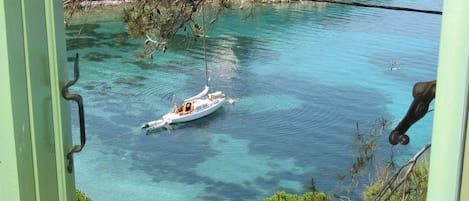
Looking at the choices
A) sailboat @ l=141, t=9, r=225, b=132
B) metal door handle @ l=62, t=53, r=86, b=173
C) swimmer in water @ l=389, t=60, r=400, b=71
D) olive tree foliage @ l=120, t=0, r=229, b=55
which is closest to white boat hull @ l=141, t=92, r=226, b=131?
sailboat @ l=141, t=9, r=225, b=132

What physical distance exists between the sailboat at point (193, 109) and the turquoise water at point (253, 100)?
103 mm

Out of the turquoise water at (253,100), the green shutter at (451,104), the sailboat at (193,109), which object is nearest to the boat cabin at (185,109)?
the sailboat at (193,109)

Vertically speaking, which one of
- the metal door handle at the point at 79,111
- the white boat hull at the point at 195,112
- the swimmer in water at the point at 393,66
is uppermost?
the metal door handle at the point at 79,111

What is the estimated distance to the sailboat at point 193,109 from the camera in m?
6.60

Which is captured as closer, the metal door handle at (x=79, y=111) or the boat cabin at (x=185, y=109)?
the metal door handle at (x=79, y=111)

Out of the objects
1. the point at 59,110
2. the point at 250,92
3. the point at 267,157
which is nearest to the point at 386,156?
the point at 267,157

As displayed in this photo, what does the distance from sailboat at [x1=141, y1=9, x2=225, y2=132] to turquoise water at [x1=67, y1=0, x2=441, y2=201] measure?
103mm

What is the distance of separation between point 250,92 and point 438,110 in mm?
6947

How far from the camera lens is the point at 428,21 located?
8.25 meters

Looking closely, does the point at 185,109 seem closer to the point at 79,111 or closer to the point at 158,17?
the point at 158,17

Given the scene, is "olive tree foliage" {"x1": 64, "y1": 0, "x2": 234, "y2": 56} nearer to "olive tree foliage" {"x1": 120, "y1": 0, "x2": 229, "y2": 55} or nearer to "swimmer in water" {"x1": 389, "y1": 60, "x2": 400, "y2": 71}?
"olive tree foliage" {"x1": 120, "y1": 0, "x2": 229, "y2": 55}

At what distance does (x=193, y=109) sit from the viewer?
682cm

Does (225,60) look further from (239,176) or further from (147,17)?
A: (147,17)

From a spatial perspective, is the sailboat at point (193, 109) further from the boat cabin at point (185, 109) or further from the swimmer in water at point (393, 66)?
the swimmer in water at point (393, 66)
